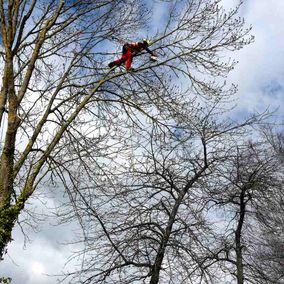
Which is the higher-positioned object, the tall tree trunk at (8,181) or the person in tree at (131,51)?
the person in tree at (131,51)

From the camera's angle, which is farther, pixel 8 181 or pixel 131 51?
pixel 131 51

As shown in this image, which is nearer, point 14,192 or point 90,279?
point 14,192

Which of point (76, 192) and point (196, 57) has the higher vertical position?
point (196, 57)

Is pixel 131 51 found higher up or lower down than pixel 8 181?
higher up

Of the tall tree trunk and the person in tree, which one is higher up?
the person in tree

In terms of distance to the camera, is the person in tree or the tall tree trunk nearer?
the tall tree trunk

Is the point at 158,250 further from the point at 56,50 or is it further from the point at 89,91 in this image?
the point at 56,50

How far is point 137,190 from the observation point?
10.9m

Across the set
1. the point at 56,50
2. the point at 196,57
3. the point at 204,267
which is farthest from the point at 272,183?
the point at 56,50

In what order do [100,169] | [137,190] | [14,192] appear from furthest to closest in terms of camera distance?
[137,190] → [100,169] → [14,192]

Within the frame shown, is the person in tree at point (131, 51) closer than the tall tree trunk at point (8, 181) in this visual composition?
No

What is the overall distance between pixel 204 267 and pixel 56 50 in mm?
5776

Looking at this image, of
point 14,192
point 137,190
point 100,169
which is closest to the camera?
point 14,192

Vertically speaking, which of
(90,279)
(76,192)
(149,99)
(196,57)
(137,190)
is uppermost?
(196,57)
